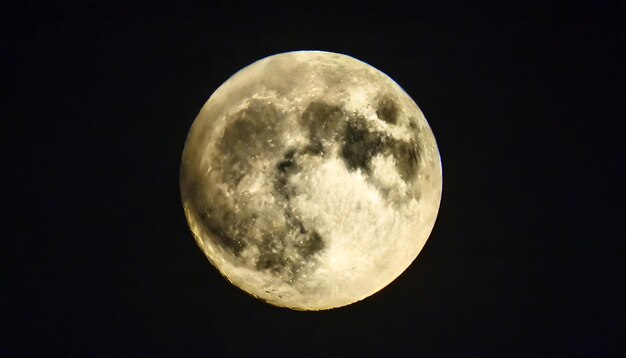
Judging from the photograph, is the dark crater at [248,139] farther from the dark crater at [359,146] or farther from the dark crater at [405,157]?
the dark crater at [405,157]

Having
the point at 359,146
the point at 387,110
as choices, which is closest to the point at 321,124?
the point at 359,146

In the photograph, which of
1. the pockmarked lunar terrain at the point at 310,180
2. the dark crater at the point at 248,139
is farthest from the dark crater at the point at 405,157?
the dark crater at the point at 248,139

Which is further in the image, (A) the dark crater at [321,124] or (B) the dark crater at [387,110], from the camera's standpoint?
(B) the dark crater at [387,110]

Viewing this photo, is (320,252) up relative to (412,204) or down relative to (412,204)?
down

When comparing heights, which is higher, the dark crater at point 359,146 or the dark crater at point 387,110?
the dark crater at point 387,110

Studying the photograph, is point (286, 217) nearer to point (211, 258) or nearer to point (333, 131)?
point (333, 131)

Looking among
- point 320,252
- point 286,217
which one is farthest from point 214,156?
point 320,252

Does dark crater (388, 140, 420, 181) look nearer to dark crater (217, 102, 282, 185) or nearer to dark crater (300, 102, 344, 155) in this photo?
dark crater (300, 102, 344, 155)

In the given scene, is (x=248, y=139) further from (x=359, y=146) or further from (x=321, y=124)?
(x=359, y=146)
